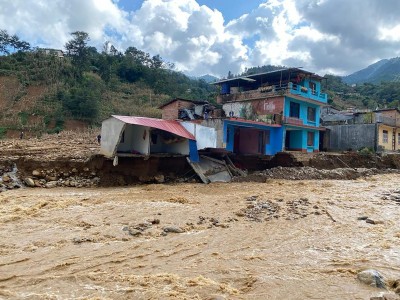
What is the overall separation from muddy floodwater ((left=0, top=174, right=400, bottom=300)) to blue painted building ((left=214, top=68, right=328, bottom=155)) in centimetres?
1061

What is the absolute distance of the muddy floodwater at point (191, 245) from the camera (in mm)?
5570

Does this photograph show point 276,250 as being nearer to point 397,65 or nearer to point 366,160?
point 366,160

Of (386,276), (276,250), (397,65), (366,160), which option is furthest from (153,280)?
(397,65)

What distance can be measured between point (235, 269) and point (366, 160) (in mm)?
Result: 23260

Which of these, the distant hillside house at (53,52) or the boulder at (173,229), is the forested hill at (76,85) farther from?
the boulder at (173,229)

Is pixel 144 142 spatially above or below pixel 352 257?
above

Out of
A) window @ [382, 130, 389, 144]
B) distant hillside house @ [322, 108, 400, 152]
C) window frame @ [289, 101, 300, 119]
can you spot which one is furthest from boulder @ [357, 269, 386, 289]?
window @ [382, 130, 389, 144]

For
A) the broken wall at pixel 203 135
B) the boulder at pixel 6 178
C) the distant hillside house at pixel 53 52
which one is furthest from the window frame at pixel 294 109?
the distant hillside house at pixel 53 52

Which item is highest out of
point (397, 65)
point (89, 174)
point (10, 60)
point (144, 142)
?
point (397, 65)

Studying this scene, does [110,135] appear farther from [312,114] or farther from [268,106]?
[312,114]

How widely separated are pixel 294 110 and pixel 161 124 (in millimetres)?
13858

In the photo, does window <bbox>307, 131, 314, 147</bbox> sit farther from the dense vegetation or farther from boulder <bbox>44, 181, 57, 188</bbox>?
boulder <bbox>44, 181, 57, 188</bbox>

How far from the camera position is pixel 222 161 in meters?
20.0

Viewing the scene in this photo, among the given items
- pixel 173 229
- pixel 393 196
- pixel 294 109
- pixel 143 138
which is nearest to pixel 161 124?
pixel 143 138
